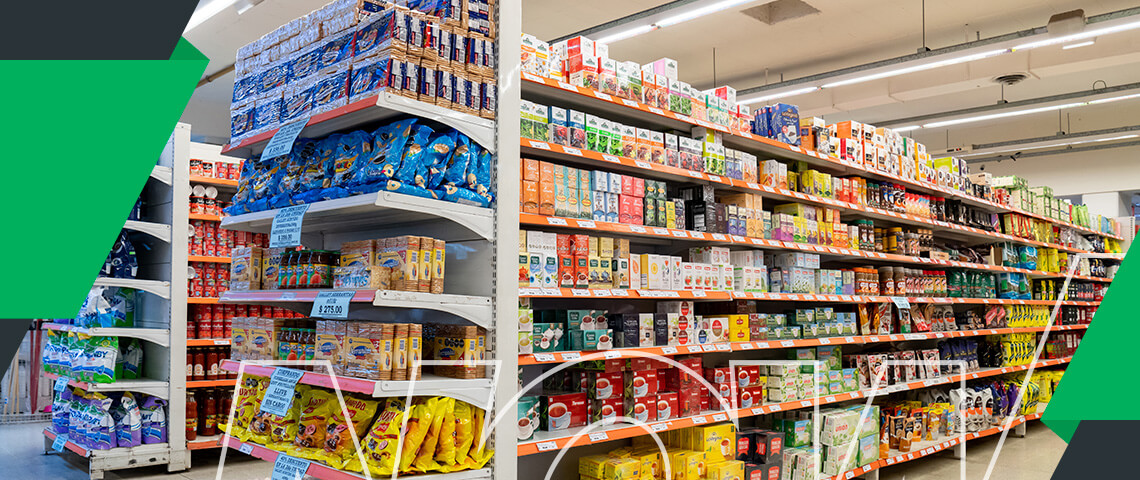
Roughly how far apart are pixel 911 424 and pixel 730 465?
2470 millimetres

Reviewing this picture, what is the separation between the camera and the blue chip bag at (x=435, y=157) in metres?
2.80

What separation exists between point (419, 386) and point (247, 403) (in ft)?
3.29

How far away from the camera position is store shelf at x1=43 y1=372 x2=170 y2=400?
213 inches

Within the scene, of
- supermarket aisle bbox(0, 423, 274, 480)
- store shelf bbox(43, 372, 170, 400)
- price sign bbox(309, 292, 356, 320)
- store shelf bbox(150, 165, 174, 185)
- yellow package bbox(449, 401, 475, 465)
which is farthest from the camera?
store shelf bbox(150, 165, 174, 185)

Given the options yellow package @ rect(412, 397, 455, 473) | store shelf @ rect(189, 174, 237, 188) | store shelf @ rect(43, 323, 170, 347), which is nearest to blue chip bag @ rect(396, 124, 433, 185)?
yellow package @ rect(412, 397, 455, 473)

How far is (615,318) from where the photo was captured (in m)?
3.94

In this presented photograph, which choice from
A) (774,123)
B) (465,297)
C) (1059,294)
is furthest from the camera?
(1059,294)

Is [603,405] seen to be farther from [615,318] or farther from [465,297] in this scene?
[465,297]

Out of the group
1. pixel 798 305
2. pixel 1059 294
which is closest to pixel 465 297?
pixel 798 305

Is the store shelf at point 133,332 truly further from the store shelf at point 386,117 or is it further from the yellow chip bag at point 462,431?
the yellow chip bag at point 462,431

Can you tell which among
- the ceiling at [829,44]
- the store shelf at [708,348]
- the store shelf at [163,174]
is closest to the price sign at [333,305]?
the store shelf at [708,348]

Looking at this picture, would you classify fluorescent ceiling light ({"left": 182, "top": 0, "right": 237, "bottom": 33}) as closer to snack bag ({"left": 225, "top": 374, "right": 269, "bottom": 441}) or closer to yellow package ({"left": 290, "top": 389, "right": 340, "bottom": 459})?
snack bag ({"left": 225, "top": 374, "right": 269, "bottom": 441})

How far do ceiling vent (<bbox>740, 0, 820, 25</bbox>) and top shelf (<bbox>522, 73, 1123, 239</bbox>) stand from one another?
310 centimetres

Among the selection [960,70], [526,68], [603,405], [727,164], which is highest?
[960,70]
